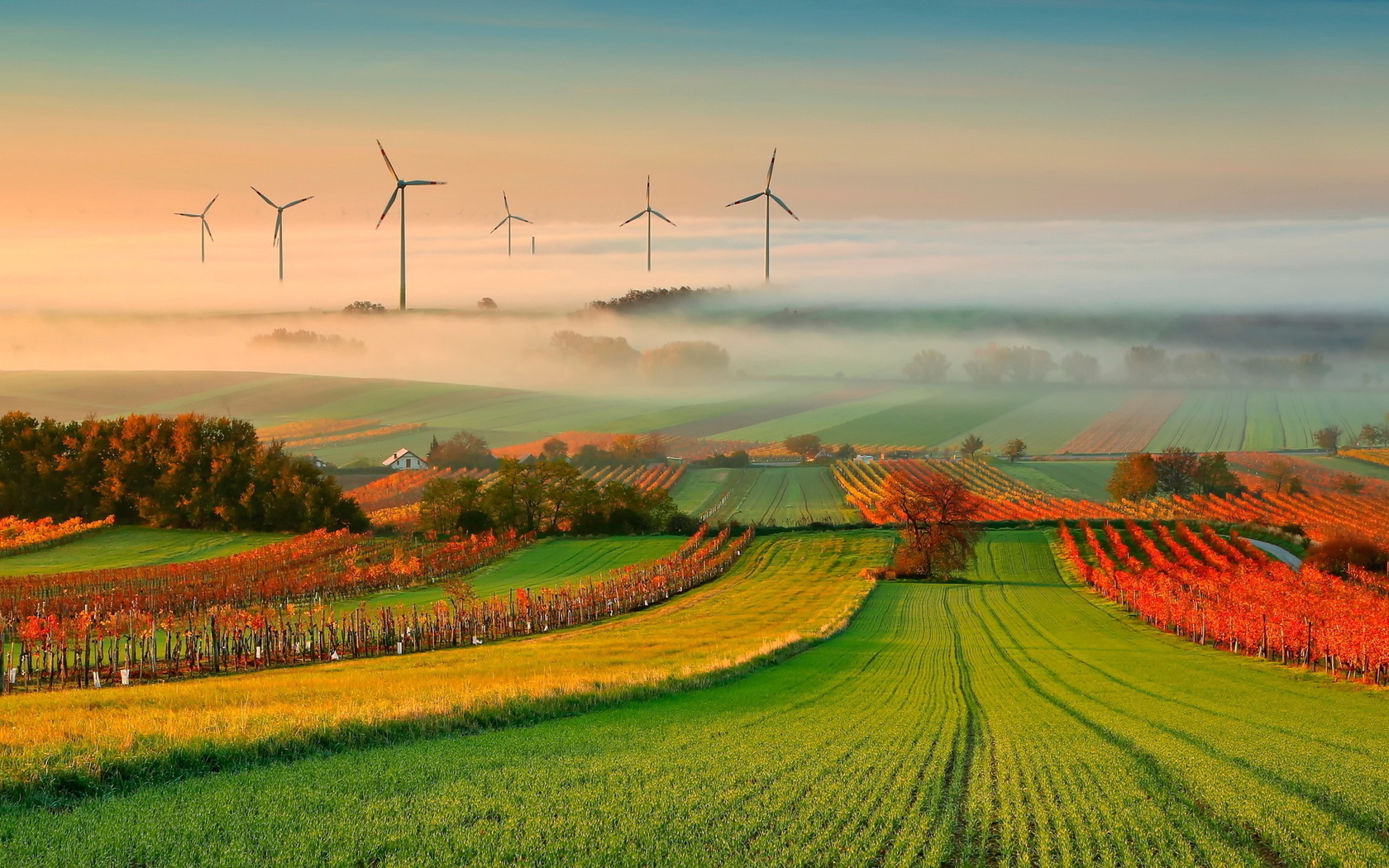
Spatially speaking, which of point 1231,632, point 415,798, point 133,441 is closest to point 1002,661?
point 1231,632

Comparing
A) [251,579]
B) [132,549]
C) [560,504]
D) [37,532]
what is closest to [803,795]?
[251,579]

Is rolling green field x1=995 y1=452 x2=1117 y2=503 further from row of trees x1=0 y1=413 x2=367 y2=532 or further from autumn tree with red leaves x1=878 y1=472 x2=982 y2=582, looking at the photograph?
row of trees x1=0 y1=413 x2=367 y2=532

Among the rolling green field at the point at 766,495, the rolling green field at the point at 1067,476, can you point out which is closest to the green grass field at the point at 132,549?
the rolling green field at the point at 766,495

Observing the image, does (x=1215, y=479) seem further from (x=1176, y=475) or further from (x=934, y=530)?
(x=934, y=530)

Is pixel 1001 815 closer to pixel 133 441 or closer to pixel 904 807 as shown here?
pixel 904 807

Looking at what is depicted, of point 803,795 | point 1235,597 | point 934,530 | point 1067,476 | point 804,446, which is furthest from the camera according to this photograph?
point 804,446
